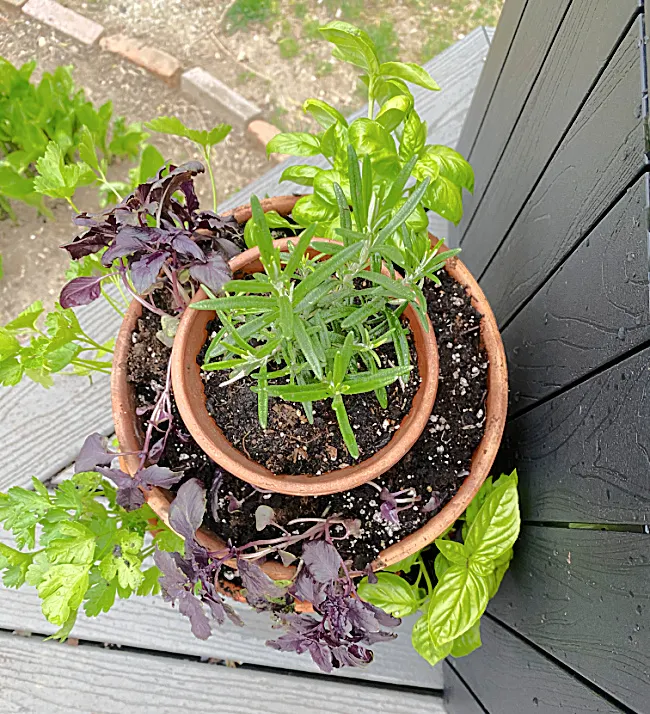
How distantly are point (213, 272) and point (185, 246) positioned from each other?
4 cm

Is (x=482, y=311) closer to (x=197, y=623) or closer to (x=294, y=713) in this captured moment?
(x=197, y=623)

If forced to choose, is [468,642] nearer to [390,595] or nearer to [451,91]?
[390,595]

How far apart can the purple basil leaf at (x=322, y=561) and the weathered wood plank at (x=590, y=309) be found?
0.33m

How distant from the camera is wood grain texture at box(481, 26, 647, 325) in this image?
1.90 ft

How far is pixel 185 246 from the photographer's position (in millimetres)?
734

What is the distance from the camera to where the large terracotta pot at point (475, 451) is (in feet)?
2.68

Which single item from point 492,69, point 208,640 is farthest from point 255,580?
point 492,69

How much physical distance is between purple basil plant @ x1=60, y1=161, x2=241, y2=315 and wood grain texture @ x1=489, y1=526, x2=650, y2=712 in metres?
0.48

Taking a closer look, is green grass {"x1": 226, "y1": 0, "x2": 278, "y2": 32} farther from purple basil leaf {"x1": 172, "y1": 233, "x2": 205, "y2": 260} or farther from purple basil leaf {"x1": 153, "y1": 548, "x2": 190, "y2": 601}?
purple basil leaf {"x1": 153, "y1": 548, "x2": 190, "y2": 601}

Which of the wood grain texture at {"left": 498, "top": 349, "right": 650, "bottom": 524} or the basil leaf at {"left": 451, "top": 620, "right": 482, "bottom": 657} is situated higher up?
the wood grain texture at {"left": 498, "top": 349, "right": 650, "bottom": 524}

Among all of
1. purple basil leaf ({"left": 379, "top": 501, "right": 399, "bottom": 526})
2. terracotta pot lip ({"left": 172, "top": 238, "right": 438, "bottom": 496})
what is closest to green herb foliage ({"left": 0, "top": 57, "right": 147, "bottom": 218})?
terracotta pot lip ({"left": 172, "top": 238, "right": 438, "bottom": 496})

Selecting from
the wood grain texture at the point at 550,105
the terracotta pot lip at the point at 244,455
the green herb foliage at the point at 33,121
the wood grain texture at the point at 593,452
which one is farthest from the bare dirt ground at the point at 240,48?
the wood grain texture at the point at 593,452

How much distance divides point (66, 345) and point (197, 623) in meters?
0.38

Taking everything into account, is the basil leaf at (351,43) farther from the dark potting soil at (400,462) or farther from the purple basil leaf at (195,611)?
the purple basil leaf at (195,611)
